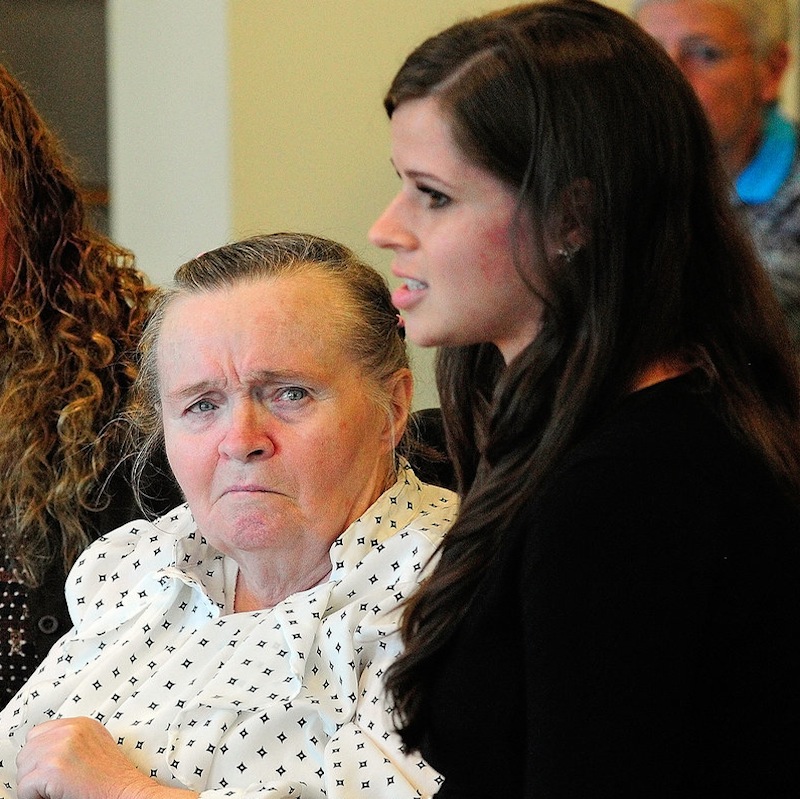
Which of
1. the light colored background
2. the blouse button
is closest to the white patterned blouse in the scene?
the blouse button

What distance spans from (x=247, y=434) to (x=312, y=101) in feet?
5.43

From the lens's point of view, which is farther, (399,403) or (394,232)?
(399,403)

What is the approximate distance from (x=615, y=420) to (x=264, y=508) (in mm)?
→ 727

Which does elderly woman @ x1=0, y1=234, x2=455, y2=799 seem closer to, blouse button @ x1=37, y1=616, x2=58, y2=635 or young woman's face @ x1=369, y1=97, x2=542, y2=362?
blouse button @ x1=37, y1=616, x2=58, y2=635

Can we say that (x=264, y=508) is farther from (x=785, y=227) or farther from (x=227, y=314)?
(x=785, y=227)

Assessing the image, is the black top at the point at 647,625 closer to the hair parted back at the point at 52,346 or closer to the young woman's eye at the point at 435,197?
the young woman's eye at the point at 435,197

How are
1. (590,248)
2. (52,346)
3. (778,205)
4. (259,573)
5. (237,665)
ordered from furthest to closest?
A: (52,346), (778,205), (259,573), (237,665), (590,248)

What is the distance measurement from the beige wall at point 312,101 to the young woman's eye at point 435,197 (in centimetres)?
203

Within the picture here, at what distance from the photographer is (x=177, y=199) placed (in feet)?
11.3

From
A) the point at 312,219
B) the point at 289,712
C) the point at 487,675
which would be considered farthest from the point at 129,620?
the point at 312,219

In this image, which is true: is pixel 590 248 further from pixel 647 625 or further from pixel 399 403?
pixel 399 403

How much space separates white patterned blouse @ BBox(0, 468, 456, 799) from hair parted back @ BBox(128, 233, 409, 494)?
0.16 metres

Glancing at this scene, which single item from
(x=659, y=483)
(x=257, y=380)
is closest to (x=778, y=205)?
(x=257, y=380)

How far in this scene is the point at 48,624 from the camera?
214 centimetres
